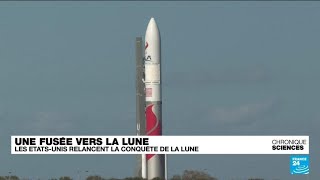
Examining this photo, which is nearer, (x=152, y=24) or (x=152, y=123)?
(x=152, y=123)

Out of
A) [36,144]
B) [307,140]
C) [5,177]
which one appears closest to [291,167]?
[307,140]

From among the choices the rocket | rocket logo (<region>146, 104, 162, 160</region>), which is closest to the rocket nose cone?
the rocket

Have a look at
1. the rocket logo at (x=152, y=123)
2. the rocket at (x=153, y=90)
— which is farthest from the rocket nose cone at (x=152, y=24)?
the rocket logo at (x=152, y=123)

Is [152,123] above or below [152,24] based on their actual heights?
below

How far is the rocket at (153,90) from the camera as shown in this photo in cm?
9144

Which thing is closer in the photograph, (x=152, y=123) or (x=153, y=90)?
(x=152, y=123)

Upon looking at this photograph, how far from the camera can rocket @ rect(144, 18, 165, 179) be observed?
91438 mm

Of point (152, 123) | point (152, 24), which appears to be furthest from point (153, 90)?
point (152, 24)

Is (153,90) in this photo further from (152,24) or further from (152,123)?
(152,24)

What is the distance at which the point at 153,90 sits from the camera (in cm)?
9181

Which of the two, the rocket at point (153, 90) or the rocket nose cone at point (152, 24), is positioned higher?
the rocket nose cone at point (152, 24)

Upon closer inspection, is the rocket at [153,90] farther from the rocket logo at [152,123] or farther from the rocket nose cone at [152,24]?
the rocket nose cone at [152,24]

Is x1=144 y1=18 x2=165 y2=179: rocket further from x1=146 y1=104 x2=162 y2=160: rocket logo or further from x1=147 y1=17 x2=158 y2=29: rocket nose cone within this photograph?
x1=147 y1=17 x2=158 y2=29: rocket nose cone

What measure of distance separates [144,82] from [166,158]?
801 centimetres
